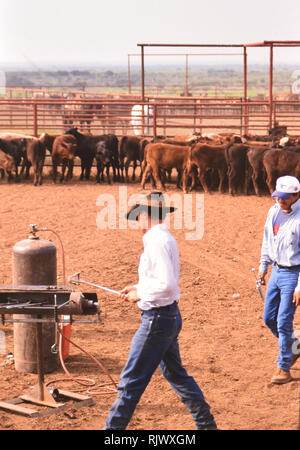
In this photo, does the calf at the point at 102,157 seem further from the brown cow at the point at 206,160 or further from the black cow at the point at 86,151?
the brown cow at the point at 206,160

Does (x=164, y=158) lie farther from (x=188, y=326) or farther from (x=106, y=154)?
(x=188, y=326)

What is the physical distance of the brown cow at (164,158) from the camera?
16.3m

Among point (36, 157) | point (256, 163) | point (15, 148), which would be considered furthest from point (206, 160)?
point (15, 148)

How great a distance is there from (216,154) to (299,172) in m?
1.87

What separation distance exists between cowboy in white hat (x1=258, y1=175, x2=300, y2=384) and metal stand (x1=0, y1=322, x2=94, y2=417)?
5.51ft

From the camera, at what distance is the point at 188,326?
827 cm

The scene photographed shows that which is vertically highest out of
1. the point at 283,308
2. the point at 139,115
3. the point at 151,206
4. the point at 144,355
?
the point at 139,115

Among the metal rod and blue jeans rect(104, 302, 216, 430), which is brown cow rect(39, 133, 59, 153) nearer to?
the metal rod

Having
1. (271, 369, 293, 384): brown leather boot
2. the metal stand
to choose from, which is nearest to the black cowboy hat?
the metal stand

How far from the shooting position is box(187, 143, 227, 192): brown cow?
16.0 metres

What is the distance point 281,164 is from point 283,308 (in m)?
9.41

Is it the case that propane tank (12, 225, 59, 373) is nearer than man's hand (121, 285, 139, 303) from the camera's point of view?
No

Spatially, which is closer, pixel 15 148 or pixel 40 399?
pixel 40 399

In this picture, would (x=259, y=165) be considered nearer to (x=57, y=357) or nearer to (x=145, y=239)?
(x=57, y=357)
